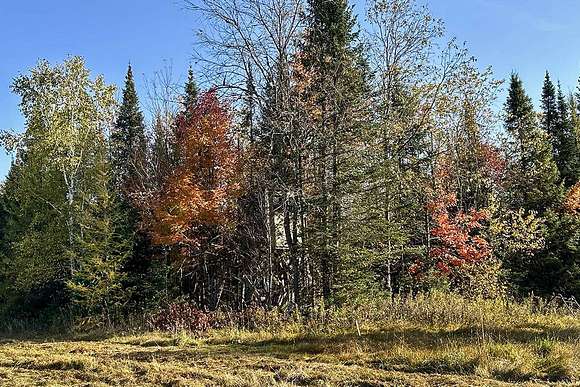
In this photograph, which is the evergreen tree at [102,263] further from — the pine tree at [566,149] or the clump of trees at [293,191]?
the pine tree at [566,149]

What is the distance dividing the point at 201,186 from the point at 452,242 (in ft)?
36.8

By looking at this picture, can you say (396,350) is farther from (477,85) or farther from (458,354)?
(477,85)

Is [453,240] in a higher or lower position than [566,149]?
lower

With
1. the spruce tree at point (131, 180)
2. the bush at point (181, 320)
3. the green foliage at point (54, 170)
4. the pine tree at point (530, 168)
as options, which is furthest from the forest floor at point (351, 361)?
the pine tree at point (530, 168)

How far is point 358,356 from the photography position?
31.0ft

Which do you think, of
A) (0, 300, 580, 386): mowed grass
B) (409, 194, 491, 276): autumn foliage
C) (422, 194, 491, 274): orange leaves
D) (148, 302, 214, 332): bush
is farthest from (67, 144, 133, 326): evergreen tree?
(422, 194, 491, 274): orange leaves

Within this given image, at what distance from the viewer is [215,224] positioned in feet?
64.0

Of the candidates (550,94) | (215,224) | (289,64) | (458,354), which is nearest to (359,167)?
(289,64)

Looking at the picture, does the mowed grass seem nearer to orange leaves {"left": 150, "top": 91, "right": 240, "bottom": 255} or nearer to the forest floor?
the forest floor

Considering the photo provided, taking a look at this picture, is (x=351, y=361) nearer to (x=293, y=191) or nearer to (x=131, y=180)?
(x=293, y=191)

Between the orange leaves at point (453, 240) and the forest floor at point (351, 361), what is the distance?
34.0ft

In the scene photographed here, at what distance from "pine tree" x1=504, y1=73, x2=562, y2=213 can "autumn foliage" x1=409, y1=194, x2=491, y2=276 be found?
5726mm

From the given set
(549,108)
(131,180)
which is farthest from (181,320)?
(549,108)

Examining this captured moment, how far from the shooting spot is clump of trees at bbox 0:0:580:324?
57.6 ft
